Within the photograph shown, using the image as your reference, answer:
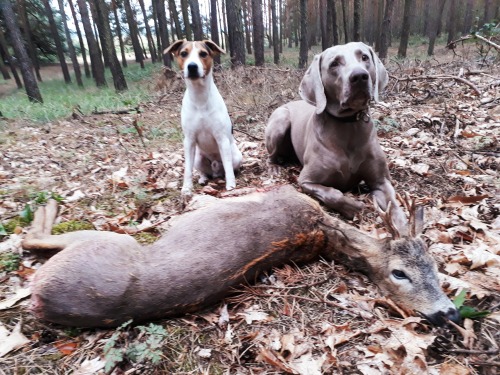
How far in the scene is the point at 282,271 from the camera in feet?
8.66

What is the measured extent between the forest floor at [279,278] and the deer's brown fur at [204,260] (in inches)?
5.5

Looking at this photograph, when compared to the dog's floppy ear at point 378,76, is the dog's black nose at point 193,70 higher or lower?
higher

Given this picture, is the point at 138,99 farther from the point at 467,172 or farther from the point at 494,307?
the point at 494,307

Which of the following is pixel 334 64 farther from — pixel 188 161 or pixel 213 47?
pixel 188 161

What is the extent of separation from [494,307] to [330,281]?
1028mm

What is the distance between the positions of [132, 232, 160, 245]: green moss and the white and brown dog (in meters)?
1.11

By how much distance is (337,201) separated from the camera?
3.47 m

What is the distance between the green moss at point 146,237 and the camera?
9.95 ft

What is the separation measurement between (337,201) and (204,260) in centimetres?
178

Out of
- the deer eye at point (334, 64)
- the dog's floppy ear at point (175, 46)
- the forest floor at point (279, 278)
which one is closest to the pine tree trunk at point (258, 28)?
the forest floor at point (279, 278)

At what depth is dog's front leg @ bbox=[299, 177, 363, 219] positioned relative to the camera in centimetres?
343

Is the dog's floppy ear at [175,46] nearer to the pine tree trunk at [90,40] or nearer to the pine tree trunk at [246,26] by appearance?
the pine tree trunk at [90,40]

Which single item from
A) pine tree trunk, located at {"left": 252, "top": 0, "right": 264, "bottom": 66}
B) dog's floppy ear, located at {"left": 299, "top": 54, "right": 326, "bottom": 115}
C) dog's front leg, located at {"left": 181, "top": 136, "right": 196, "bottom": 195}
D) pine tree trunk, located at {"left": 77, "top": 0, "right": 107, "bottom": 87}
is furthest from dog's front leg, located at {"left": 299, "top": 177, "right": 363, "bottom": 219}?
pine tree trunk, located at {"left": 77, "top": 0, "right": 107, "bottom": 87}

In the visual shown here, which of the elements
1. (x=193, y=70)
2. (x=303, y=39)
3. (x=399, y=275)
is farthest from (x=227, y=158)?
(x=303, y=39)
